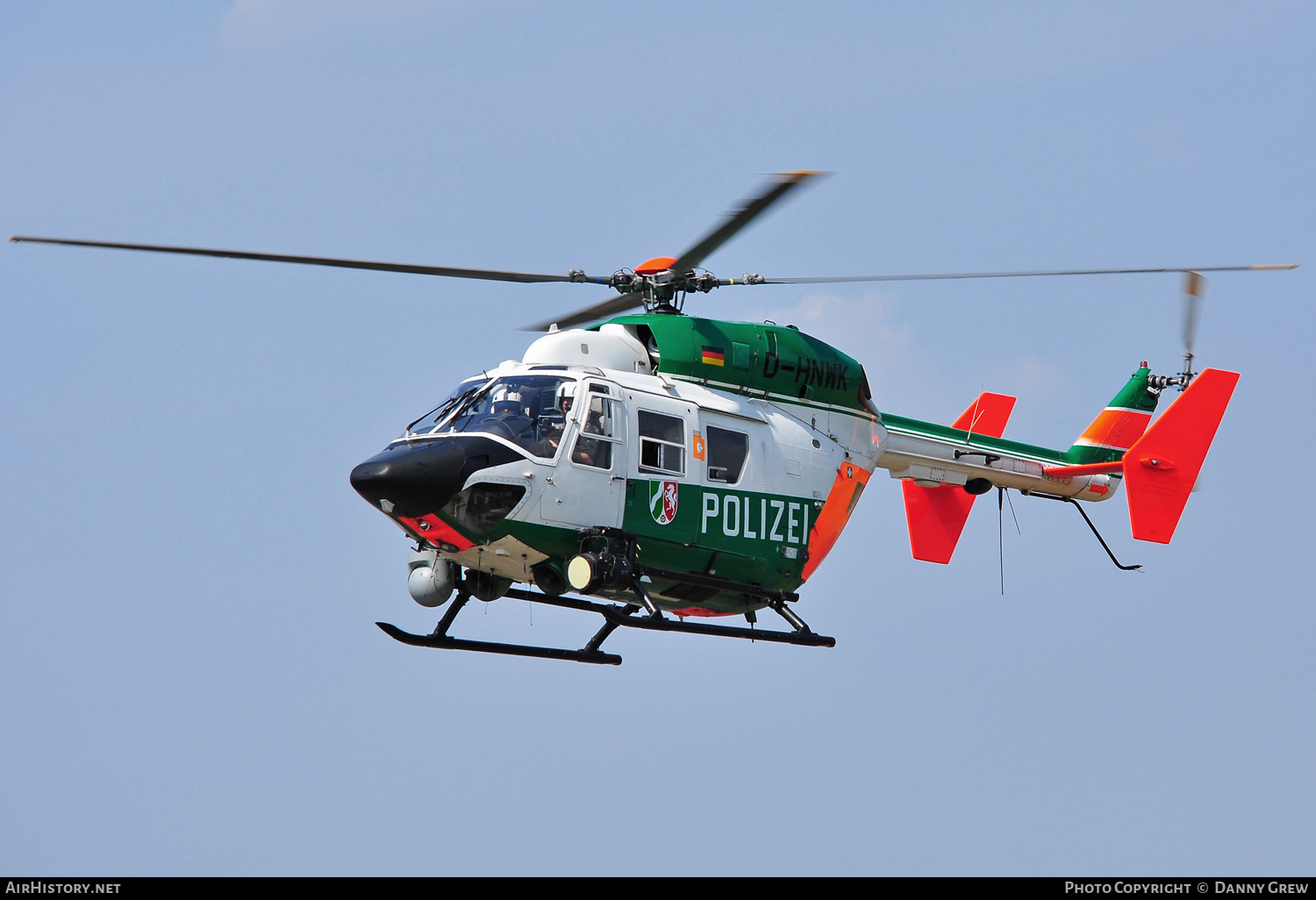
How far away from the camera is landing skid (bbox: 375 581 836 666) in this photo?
1695 cm

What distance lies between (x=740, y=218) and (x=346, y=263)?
4023 millimetres

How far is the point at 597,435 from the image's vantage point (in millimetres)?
16719

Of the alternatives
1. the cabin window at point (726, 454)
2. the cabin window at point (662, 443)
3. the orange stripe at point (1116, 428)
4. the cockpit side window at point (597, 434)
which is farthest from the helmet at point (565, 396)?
the orange stripe at point (1116, 428)

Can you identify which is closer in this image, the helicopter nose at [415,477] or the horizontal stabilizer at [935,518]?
the helicopter nose at [415,477]

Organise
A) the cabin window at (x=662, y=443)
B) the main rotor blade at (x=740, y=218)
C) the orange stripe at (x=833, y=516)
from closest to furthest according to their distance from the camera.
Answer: the main rotor blade at (x=740, y=218) → the cabin window at (x=662, y=443) → the orange stripe at (x=833, y=516)

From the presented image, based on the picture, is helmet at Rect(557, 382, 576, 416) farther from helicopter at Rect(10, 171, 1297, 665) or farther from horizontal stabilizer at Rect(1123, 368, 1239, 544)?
horizontal stabilizer at Rect(1123, 368, 1239, 544)

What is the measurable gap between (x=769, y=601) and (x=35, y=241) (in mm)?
8533

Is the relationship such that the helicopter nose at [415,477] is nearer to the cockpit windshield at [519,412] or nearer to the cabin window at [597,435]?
the cockpit windshield at [519,412]

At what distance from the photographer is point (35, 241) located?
15.5m

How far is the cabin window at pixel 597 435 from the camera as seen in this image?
1661 cm

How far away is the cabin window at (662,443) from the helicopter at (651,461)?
0.07 feet

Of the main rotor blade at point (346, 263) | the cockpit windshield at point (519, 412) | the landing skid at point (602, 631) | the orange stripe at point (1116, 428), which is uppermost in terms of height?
the main rotor blade at point (346, 263)

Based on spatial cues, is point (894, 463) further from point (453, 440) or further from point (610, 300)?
point (453, 440)

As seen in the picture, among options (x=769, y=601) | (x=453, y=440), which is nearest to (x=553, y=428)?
(x=453, y=440)
